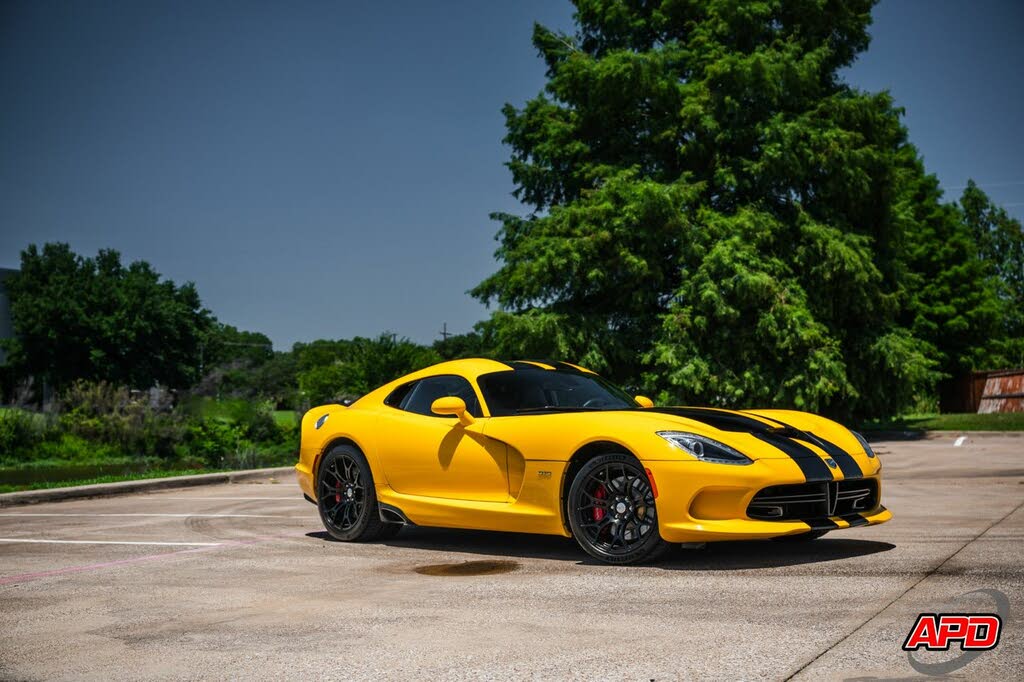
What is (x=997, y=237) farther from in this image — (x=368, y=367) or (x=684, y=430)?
(x=684, y=430)

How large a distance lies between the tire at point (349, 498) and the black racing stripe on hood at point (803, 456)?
10.8ft

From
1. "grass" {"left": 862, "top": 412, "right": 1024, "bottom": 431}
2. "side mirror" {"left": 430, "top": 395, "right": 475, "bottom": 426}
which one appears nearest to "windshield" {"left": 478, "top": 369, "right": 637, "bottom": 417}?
"side mirror" {"left": 430, "top": 395, "right": 475, "bottom": 426}

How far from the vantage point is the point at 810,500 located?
655 centimetres

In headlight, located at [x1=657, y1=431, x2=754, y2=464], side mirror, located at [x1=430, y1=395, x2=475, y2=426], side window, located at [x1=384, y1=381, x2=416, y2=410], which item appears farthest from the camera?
side window, located at [x1=384, y1=381, x2=416, y2=410]

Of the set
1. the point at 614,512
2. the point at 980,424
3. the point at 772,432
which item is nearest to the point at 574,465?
the point at 614,512

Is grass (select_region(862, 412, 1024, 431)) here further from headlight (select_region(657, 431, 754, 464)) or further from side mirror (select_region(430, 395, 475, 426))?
headlight (select_region(657, 431, 754, 464))

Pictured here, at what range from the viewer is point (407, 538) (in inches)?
347

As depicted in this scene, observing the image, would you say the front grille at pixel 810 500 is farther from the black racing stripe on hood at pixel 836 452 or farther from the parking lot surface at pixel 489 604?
the parking lot surface at pixel 489 604

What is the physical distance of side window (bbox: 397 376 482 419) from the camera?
8.15 meters

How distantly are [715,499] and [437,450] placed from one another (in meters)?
2.39

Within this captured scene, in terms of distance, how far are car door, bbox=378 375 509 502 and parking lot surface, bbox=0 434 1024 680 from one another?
50 cm

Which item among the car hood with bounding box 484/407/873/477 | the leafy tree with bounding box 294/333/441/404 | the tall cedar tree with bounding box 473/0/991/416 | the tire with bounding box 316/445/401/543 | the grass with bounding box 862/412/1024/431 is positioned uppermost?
the tall cedar tree with bounding box 473/0/991/416

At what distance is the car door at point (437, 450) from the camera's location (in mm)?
7551

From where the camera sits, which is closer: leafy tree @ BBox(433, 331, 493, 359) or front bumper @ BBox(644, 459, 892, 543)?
front bumper @ BBox(644, 459, 892, 543)
